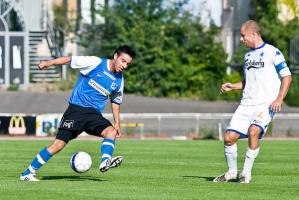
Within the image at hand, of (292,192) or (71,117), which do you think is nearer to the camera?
(292,192)

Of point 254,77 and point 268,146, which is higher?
point 254,77

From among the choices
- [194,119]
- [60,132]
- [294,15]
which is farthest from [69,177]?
[294,15]

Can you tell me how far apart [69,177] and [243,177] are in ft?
8.72

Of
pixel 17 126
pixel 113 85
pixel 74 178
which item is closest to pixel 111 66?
pixel 113 85

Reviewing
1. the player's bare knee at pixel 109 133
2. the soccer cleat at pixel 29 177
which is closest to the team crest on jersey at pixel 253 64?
the player's bare knee at pixel 109 133

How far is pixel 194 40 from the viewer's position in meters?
56.0

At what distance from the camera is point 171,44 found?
183ft

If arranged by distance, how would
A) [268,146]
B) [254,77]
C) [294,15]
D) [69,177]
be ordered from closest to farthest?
[254,77]
[69,177]
[268,146]
[294,15]

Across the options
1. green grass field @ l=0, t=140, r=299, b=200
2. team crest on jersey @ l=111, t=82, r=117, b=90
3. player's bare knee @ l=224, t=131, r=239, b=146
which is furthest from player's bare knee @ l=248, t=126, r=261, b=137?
team crest on jersey @ l=111, t=82, r=117, b=90

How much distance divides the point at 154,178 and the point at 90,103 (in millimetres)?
1570

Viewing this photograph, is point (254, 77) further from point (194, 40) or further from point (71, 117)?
point (194, 40)

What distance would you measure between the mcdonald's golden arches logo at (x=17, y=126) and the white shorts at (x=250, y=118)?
22837 millimetres

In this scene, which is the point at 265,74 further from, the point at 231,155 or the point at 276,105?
the point at 231,155

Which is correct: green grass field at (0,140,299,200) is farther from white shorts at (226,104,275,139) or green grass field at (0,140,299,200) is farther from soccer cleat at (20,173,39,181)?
white shorts at (226,104,275,139)
